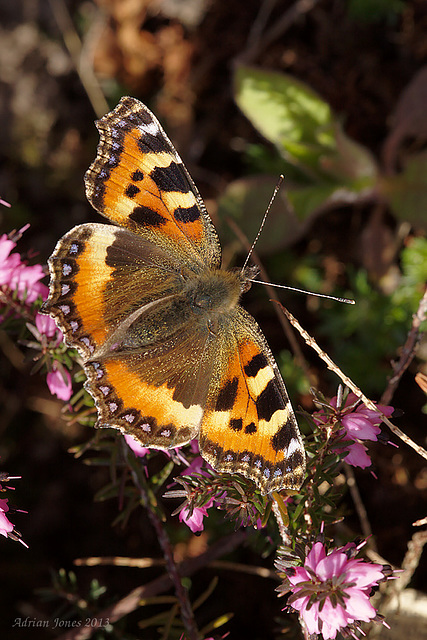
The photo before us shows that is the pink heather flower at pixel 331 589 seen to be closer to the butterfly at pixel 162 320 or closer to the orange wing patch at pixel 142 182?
the butterfly at pixel 162 320

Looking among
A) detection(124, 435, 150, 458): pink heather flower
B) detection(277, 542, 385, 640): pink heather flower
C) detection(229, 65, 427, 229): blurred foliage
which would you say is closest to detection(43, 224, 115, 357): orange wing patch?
detection(124, 435, 150, 458): pink heather flower

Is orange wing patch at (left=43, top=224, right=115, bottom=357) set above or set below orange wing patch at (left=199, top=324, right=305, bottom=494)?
above

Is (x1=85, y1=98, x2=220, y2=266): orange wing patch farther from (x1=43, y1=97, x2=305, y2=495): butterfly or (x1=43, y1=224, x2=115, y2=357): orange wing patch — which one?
(x1=43, y1=224, x2=115, y2=357): orange wing patch

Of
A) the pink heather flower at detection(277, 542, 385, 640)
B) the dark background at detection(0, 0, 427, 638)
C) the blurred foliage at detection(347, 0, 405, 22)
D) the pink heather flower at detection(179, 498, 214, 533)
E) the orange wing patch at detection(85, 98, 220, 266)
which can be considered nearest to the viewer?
the pink heather flower at detection(277, 542, 385, 640)

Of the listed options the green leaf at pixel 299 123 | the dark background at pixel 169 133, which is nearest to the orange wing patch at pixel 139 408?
the dark background at pixel 169 133

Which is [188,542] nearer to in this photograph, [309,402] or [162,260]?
[309,402]

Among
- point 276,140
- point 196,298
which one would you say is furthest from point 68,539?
point 276,140

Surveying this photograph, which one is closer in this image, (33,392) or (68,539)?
(68,539)
